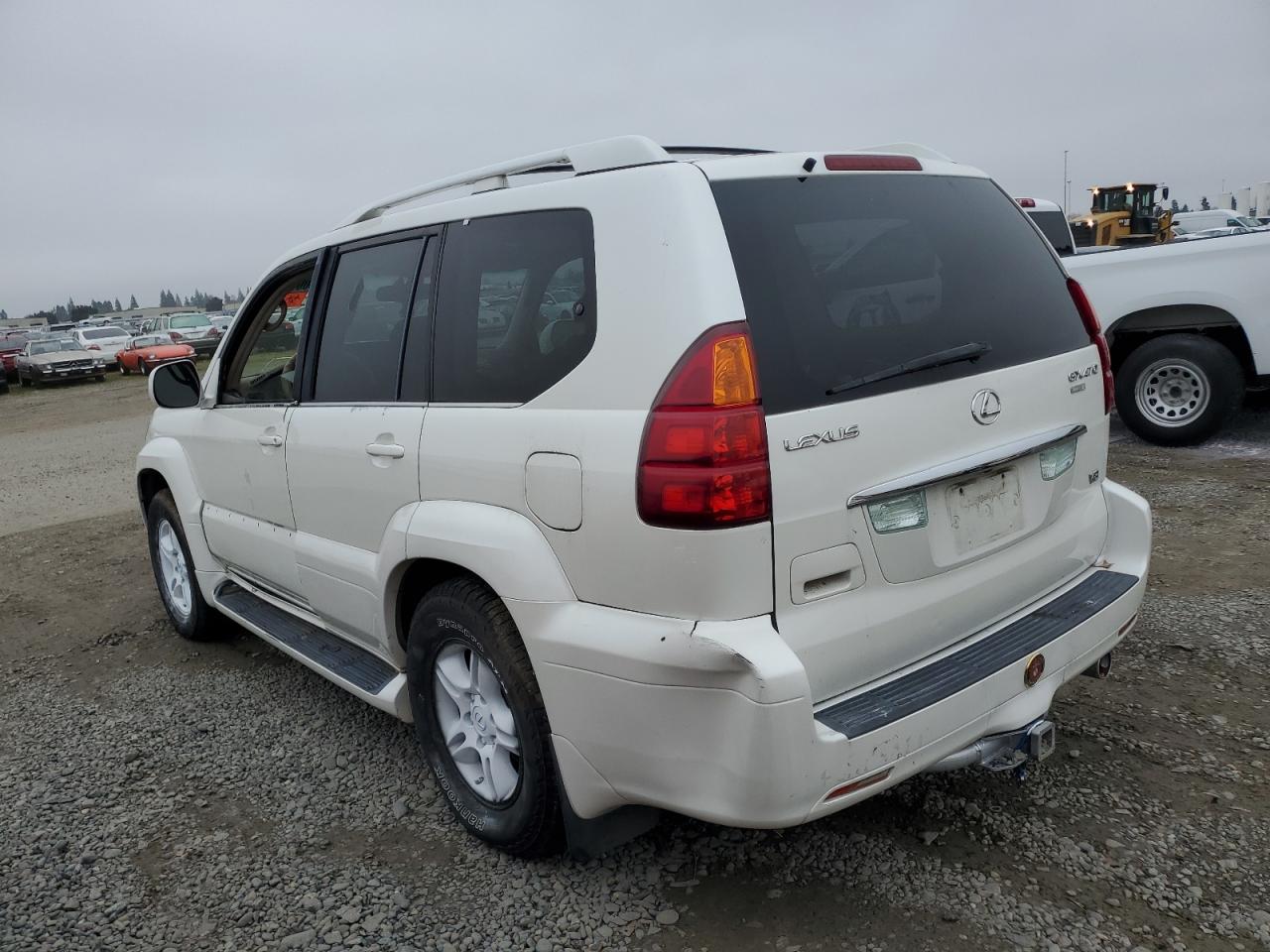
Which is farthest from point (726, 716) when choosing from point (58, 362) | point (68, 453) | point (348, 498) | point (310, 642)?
point (58, 362)

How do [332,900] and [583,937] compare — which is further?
[332,900]

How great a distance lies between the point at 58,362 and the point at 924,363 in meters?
30.3

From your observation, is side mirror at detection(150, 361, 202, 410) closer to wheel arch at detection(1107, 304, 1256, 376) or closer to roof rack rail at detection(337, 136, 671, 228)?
roof rack rail at detection(337, 136, 671, 228)

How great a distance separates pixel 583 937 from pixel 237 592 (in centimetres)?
262

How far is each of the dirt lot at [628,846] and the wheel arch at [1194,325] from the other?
3.41 m

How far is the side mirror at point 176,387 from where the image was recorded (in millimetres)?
4289

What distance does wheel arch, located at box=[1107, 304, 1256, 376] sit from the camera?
7098 mm

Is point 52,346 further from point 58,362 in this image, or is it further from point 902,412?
point 902,412

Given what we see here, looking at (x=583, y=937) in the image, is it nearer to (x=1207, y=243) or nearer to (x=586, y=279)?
(x=586, y=279)

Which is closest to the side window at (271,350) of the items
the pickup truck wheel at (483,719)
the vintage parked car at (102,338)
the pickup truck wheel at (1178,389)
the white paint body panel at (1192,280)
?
the pickup truck wheel at (483,719)

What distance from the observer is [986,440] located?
2428 mm

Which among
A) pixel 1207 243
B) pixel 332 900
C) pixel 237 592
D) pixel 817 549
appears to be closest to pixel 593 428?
pixel 817 549

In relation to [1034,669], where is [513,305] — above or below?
above

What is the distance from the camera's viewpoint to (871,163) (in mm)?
2533
